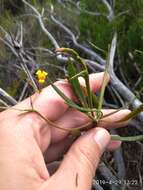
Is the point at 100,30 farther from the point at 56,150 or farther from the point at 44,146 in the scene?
the point at 44,146

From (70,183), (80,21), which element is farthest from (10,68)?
(70,183)

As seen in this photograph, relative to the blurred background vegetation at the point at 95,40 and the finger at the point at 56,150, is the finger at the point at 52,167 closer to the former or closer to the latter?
the finger at the point at 56,150

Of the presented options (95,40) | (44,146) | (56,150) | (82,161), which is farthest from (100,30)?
(82,161)

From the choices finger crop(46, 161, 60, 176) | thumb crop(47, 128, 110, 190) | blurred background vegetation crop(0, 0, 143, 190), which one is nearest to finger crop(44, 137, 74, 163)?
finger crop(46, 161, 60, 176)

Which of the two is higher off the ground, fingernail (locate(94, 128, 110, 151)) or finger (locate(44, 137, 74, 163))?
fingernail (locate(94, 128, 110, 151))

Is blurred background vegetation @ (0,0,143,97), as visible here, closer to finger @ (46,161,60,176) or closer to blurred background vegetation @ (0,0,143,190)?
blurred background vegetation @ (0,0,143,190)

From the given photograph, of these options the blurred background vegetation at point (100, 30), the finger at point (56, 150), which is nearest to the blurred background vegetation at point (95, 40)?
the blurred background vegetation at point (100, 30)

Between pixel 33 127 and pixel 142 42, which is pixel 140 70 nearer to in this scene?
pixel 142 42
